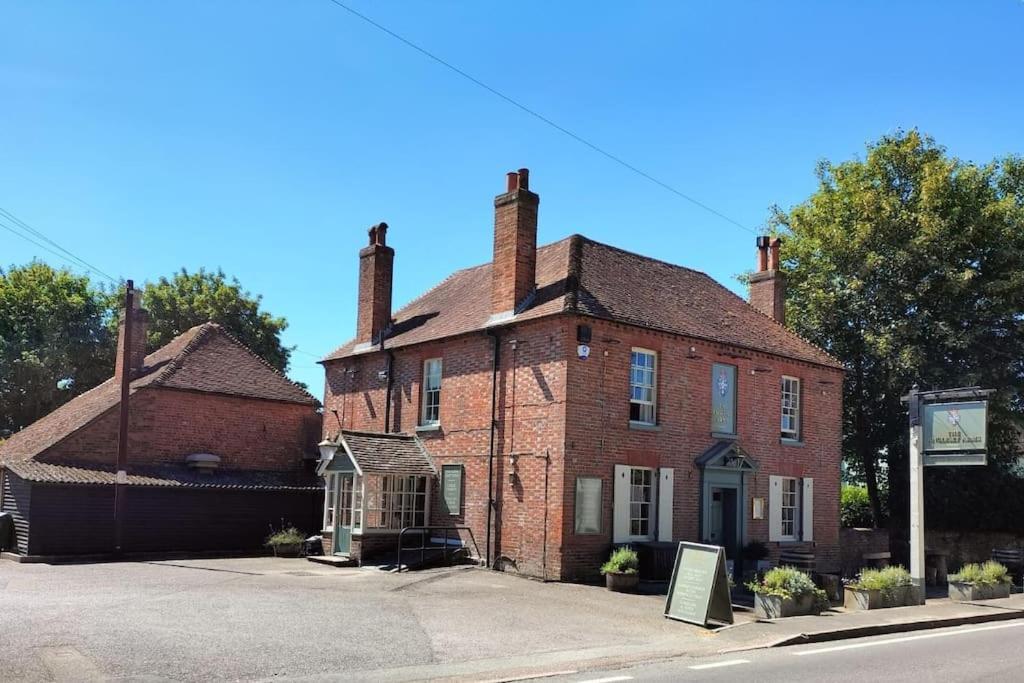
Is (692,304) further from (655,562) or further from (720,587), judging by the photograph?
(720,587)

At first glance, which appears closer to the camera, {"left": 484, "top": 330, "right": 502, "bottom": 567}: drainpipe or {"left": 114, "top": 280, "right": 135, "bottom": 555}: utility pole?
{"left": 484, "top": 330, "right": 502, "bottom": 567}: drainpipe

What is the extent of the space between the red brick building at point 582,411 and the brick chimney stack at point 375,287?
6 centimetres

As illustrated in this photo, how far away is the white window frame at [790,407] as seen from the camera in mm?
24078

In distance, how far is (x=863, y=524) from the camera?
33625mm

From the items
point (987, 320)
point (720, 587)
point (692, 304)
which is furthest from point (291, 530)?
point (987, 320)

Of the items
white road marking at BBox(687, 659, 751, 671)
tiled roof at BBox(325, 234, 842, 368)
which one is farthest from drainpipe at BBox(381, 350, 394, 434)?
white road marking at BBox(687, 659, 751, 671)

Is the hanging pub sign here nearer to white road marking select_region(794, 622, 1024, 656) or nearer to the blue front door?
white road marking select_region(794, 622, 1024, 656)

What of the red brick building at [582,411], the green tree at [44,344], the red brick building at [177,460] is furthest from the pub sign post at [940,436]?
the green tree at [44,344]

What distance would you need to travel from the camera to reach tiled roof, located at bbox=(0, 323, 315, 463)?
83.4ft

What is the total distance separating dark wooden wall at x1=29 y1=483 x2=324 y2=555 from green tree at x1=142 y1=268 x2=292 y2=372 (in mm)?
16852

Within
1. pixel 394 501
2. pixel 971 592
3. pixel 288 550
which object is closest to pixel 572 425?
pixel 394 501

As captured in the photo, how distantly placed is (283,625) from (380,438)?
10253 mm

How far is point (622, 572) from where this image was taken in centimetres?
1756

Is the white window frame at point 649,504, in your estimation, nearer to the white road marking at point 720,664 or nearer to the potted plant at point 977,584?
the potted plant at point 977,584
